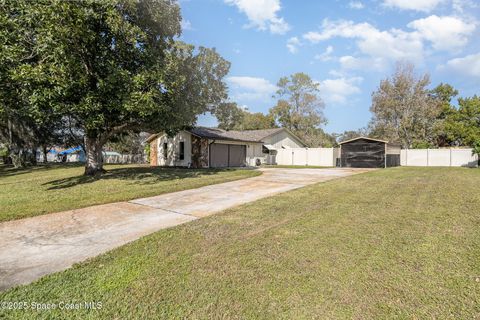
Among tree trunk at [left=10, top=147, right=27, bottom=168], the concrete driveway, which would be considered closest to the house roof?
tree trunk at [left=10, top=147, right=27, bottom=168]

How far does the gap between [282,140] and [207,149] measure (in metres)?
13.7

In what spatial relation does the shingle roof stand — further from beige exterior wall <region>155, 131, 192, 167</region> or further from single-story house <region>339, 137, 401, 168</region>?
single-story house <region>339, 137, 401, 168</region>

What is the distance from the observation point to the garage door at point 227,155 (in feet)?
70.8

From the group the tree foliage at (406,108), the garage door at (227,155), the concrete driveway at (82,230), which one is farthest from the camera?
the tree foliage at (406,108)

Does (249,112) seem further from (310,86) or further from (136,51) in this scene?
(136,51)

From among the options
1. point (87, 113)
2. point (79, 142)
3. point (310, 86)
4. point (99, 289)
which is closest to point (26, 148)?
point (79, 142)

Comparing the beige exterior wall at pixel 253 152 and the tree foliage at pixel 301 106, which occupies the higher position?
the tree foliage at pixel 301 106

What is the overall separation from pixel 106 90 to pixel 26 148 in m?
22.6

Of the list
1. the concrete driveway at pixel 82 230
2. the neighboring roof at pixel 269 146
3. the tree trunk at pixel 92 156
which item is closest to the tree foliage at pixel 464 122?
the neighboring roof at pixel 269 146

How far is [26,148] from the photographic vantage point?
2591cm

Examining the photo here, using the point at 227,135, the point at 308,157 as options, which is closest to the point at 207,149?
the point at 227,135

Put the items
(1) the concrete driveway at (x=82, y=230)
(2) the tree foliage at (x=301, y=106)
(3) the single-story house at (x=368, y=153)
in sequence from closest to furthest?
(1) the concrete driveway at (x=82, y=230) < (3) the single-story house at (x=368, y=153) < (2) the tree foliage at (x=301, y=106)

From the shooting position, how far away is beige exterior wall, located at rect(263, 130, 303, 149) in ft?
99.6

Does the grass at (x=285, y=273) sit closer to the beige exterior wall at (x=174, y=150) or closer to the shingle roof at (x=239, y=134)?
the beige exterior wall at (x=174, y=150)
